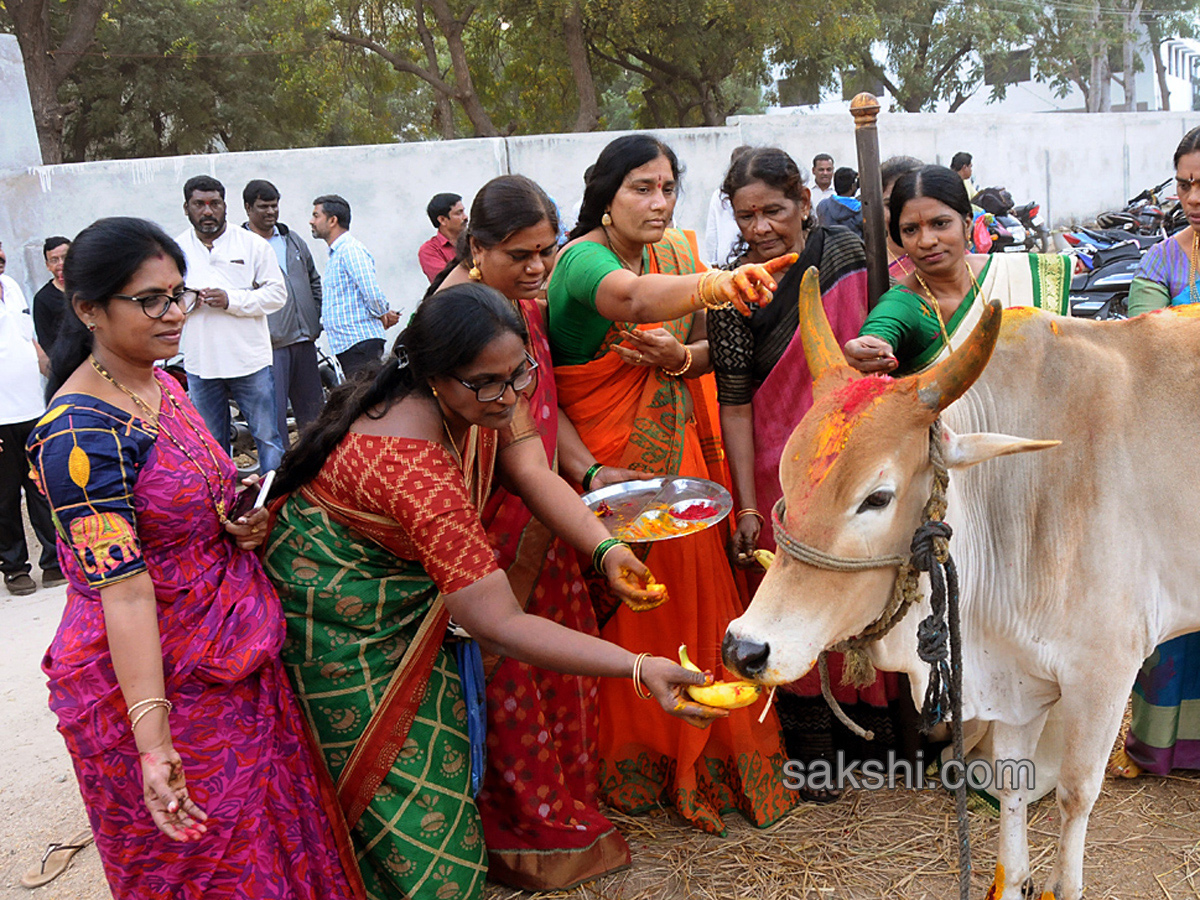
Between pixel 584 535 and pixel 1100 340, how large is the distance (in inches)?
55.2

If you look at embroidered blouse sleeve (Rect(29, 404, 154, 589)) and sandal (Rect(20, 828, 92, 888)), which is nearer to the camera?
embroidered blouse sleeve (Rect(29, 404, 154, 589))

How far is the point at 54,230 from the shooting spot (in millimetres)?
9711

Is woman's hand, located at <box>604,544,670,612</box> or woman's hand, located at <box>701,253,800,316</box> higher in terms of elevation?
woman's hand, located at <box>701,253,800,316</box>

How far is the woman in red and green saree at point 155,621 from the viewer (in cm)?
214

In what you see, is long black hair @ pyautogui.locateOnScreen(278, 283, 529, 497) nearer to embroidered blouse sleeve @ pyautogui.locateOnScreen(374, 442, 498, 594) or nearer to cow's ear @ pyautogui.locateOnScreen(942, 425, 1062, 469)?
embroidered blouse sleeve @ pyautogui.locateOnScreen(374, 442, 498, 594)

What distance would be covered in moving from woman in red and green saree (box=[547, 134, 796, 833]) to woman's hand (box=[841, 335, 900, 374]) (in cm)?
73

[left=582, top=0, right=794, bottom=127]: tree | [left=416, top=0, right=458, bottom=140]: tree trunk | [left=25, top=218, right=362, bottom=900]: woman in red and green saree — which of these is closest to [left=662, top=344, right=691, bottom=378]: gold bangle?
[left=25, top=218, right=362, bottom=900]: woman in red and green saree

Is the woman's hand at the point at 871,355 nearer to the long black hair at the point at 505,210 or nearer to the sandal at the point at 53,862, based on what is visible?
the long black hair at the point at 505,210

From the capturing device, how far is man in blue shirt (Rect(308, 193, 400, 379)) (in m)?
7.28

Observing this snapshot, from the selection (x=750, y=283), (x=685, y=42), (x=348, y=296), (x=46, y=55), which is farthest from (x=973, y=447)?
(x=46, y=55)

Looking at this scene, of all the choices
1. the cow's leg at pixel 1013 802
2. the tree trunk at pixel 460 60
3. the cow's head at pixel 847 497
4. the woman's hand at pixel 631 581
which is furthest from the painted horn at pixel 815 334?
the tree trunk at pixel 460 60

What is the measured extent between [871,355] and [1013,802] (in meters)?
1.26

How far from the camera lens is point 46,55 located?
607 inches

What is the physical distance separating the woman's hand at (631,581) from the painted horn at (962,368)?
0.84 m
